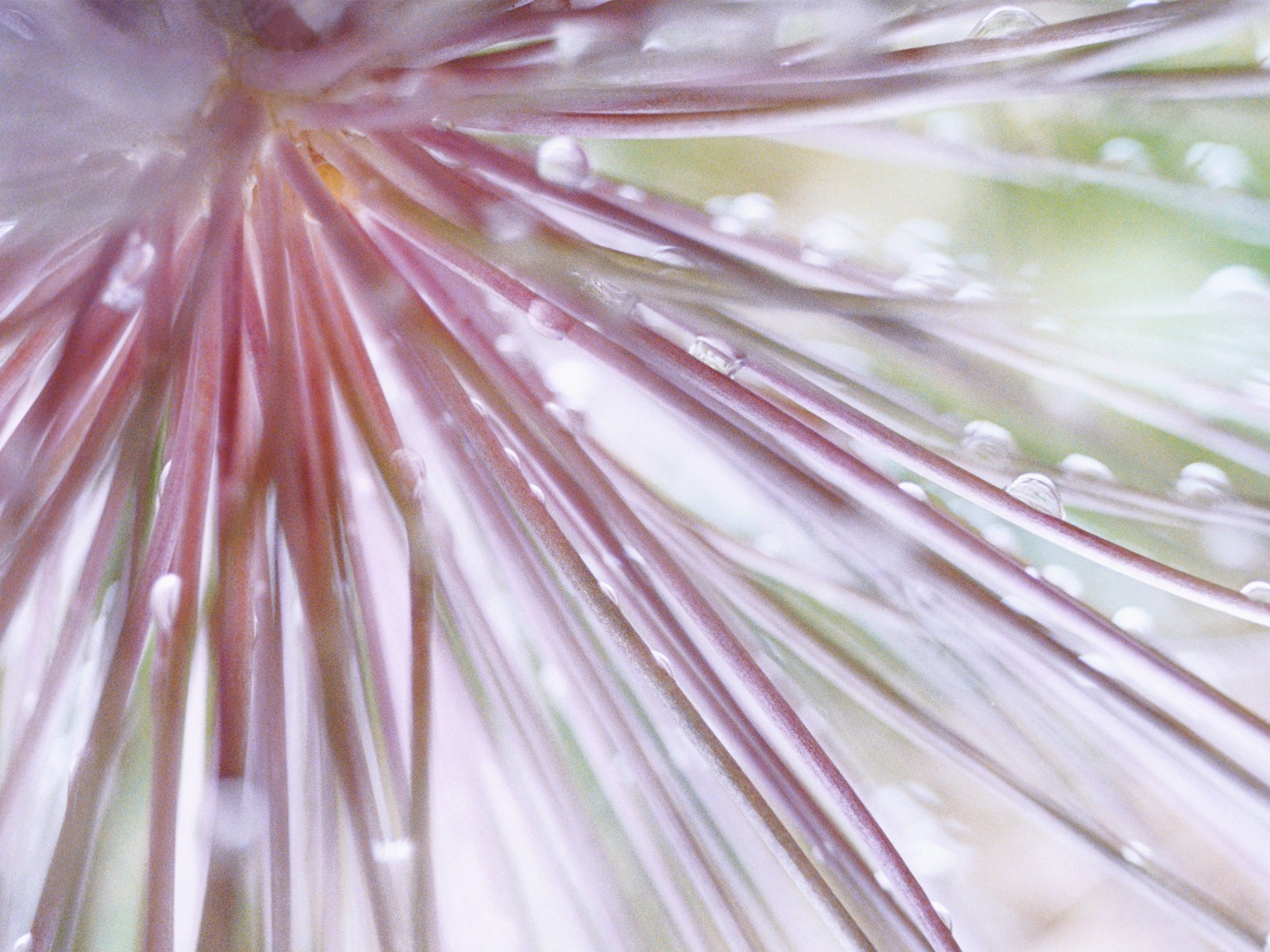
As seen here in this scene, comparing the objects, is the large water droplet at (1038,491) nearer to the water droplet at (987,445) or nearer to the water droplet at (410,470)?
the water droplet at (987,445)

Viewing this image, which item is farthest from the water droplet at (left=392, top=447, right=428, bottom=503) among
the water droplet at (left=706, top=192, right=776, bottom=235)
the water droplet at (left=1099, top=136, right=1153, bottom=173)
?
the water droplet at (left=1099, top=136, right=1153, bottom=173)

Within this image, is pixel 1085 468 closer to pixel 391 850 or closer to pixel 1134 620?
pixel 1134 620

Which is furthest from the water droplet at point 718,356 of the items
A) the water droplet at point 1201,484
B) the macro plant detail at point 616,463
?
the water droplet at point 1201,484

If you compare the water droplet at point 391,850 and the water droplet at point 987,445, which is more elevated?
the water droplet at point 391,850

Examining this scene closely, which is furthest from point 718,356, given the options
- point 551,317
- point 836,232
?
point 836,232

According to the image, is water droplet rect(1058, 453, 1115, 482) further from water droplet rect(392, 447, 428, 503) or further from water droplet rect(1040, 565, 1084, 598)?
water droplet rect(392, 447, 428, 503)

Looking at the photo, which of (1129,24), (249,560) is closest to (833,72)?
(1129,24)
